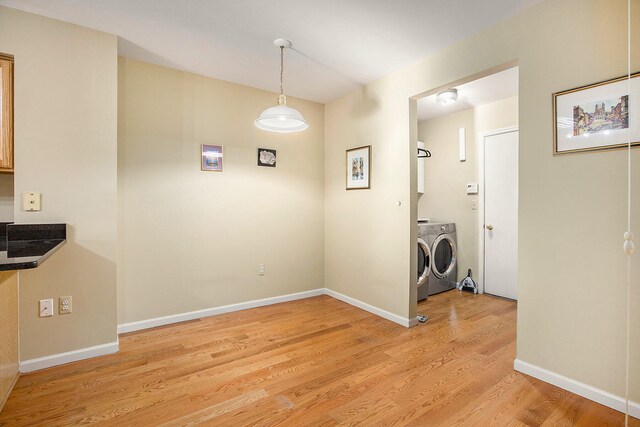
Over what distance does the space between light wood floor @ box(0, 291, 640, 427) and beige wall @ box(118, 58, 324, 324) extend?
481 millimetres

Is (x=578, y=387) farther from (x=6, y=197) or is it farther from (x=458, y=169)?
(x=6, y=197)

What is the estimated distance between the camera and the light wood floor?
166 centimetres

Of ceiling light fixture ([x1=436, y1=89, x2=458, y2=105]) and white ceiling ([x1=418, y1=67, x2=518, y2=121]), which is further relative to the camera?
ceiling light fixture ([x1=436, y1=89, x2=458, y2=105])

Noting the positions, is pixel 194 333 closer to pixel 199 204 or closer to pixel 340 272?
pixel 199 204

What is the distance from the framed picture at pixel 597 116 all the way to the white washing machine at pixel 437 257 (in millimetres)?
2007

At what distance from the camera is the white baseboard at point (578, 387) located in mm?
1657

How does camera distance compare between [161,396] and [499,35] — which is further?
[499,35]

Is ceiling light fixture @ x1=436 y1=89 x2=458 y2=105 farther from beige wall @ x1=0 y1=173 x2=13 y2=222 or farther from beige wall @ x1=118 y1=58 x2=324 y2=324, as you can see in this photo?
beige wall @ x1=0 y1=173 x2=13 y2=222

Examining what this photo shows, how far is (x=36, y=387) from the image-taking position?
1916 millimetres

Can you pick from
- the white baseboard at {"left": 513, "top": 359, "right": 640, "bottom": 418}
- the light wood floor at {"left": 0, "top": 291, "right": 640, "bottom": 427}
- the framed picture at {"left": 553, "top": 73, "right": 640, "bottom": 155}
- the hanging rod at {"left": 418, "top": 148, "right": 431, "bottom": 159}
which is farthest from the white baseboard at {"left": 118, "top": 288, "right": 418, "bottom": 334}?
the hanging rod at {"left": 418, "top": 148, "right": 431, "bottom": 159}

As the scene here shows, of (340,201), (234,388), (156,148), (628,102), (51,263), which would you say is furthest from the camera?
(340,201)

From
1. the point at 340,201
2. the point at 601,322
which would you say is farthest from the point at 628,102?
the point at 340,201

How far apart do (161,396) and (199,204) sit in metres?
1.76

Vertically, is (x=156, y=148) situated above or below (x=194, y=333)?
above
